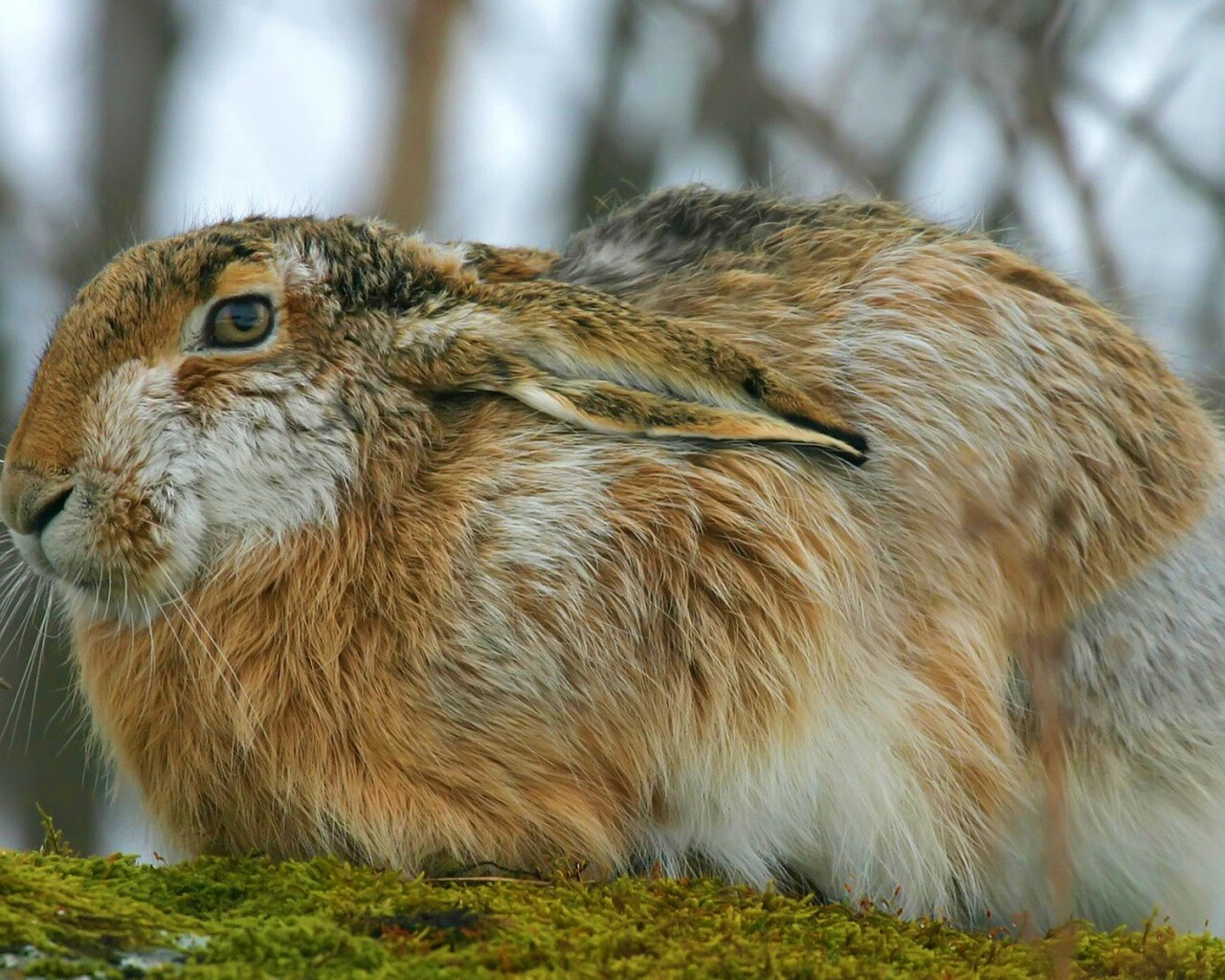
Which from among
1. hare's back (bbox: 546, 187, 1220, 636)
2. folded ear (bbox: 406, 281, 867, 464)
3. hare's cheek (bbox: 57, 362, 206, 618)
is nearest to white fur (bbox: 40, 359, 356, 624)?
hare's cheek (bbox: 57, 362, 206, 618)

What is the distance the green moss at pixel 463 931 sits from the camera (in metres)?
2.66

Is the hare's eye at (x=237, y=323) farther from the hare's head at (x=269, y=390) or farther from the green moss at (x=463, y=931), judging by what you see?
the green moss at (x=463, y=931)

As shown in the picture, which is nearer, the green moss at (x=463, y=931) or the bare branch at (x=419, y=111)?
the green moss at (x=463, y=931)

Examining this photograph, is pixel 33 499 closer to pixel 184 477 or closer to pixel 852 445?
pixel 184 477

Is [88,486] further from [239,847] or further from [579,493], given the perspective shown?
[579,493]

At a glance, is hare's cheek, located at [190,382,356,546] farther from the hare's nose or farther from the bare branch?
the bare branch

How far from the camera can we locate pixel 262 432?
3855 millimetres

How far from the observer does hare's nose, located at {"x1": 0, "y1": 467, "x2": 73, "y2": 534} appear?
3.74m

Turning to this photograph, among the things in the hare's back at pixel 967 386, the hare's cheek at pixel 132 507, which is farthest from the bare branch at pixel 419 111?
the hare's cheek at pixel 132 507

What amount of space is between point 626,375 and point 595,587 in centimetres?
58

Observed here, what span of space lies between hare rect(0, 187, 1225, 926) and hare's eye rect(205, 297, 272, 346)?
0.03ft

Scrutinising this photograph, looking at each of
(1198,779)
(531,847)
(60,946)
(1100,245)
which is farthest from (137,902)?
(1100,245)

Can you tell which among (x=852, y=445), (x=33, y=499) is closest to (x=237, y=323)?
(x=33, y=499)

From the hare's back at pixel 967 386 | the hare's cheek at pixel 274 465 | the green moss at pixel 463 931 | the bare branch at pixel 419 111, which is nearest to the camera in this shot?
the green moss at pixel 463 931
